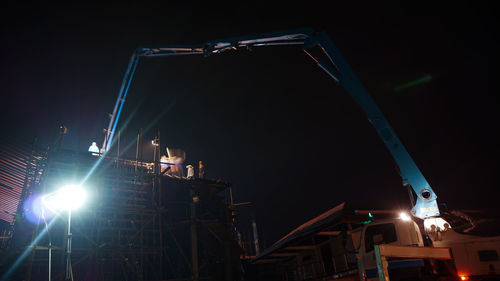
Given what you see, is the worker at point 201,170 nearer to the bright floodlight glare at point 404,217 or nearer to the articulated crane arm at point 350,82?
the articulated crane arm at point 350,82

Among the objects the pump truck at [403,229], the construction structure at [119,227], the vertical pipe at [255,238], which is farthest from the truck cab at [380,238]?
the vertical pipe at [255,238]

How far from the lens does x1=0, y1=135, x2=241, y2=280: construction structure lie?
15.4m

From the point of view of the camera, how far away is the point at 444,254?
820 centimetres

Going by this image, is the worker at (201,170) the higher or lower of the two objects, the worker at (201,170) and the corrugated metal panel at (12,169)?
the higher

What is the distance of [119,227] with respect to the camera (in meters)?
18.3

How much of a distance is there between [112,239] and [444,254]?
15536 millimetres

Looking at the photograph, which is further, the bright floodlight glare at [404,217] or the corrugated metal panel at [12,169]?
the corrugated metal panel at [12,169]

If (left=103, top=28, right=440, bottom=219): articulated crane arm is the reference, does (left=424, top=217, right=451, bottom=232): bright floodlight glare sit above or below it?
below

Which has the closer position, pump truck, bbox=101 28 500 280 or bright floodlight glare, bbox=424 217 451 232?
pump truck, bbox=101 28 500 280

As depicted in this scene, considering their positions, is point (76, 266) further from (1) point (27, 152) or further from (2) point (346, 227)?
(2) point (346, 227)

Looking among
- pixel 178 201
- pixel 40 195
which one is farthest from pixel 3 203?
pixel 178 201

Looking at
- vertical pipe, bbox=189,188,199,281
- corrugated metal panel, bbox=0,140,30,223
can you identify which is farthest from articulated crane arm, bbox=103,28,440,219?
corrugated metal panel, bbox=0,140,30,223

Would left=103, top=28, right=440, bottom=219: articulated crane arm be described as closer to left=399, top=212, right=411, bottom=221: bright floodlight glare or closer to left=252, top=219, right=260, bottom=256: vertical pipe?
left=399, top=212, right=411, bottom=221: bright floodlight glare

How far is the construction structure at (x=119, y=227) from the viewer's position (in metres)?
15.4
